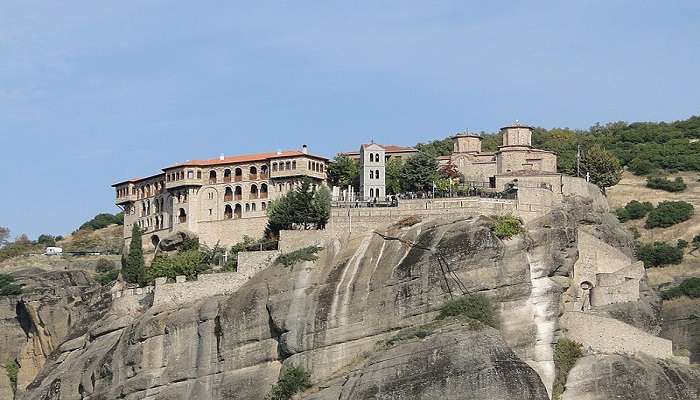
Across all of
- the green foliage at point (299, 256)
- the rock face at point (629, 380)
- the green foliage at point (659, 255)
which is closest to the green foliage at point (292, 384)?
the green foliage at point (299, 256)

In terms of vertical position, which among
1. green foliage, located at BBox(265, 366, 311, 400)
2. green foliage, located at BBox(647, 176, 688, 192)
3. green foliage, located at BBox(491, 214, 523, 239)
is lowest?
green foliage, located at BBox(265, 366, 311, 400)

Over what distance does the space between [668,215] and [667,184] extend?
Answer: 9455 millimetres

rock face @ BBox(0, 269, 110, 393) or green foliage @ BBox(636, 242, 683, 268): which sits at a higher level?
green foliage @ BBox(636, 242, 683, 268)

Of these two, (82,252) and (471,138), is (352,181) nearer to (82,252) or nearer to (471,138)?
(471,138)

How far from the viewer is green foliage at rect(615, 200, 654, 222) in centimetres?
10344

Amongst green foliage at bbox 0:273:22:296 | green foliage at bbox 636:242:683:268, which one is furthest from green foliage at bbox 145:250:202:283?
green foliage at bbox 636:242:683:268

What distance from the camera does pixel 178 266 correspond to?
83250 millimetres

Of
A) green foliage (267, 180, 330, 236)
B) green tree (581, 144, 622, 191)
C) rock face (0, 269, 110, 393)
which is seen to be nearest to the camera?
green foliage (267, 180, 330, 236)

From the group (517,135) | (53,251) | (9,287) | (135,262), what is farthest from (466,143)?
(53,251)

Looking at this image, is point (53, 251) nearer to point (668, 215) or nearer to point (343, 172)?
point (343, 172)

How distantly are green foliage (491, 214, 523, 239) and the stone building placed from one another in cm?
1771

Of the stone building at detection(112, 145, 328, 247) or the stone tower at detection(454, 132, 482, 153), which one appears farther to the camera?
the stone tower at detection(454, 132, 482, 153)

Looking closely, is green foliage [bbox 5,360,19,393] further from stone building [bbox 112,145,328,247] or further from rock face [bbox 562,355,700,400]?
rock face [bbox 562,355,700,400]

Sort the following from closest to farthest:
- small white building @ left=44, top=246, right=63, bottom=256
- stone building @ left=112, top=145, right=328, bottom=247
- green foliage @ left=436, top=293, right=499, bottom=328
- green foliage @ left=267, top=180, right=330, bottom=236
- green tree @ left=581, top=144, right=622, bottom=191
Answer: green foliage @ left=436, top=293, right=499, bottom=328 → green foliage @ left=267, top=180, right=330, bottom=236 → stone building @ left=112, top=145, right=328, bottom=247 → green tree @ left=581, top=144, right=622, bottom=191 → small white building @ left=44, top=246, right=63, bottom=256
